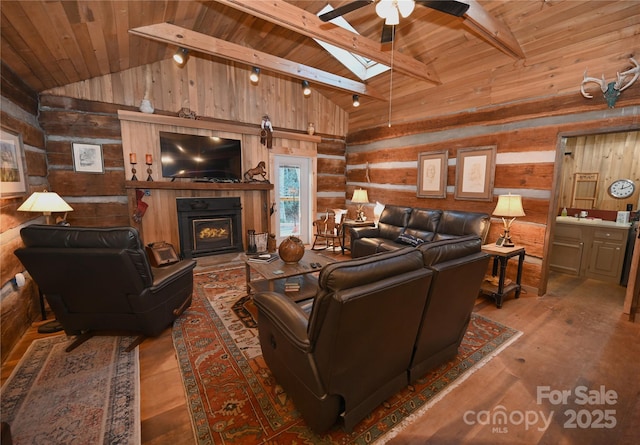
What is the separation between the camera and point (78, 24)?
2475 mm

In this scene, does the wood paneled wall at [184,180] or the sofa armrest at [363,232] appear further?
the sofa armrest at [363,232]

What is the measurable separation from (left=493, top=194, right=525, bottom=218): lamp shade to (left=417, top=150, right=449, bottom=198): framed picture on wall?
124 cm

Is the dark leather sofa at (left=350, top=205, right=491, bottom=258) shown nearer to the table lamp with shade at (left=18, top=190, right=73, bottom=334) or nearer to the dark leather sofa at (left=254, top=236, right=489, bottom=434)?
the dark leather sofa at (left=254, top=236, right=489, bottom=434)

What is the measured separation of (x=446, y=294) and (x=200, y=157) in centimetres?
452

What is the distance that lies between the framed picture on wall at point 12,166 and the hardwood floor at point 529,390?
1.38m

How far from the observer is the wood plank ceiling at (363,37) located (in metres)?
2.45

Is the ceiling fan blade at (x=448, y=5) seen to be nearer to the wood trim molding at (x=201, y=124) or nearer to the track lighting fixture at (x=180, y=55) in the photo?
the track lighting fixture at (x=180, y=55)

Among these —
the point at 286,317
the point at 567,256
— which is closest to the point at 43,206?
the point at 286,317

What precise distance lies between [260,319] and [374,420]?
0.94m

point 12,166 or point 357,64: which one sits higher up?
point 357,64

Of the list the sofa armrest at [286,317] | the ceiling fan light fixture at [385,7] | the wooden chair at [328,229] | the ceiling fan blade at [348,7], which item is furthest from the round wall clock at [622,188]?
the sofa armrest at [286,317]

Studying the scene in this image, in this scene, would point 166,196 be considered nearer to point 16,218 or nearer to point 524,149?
point 16,218

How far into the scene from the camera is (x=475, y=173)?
4191mm

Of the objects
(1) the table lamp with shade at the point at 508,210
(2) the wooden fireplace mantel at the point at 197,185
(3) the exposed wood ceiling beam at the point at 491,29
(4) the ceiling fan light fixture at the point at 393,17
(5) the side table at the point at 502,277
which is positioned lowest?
(5) the side table at the point at 502,277
